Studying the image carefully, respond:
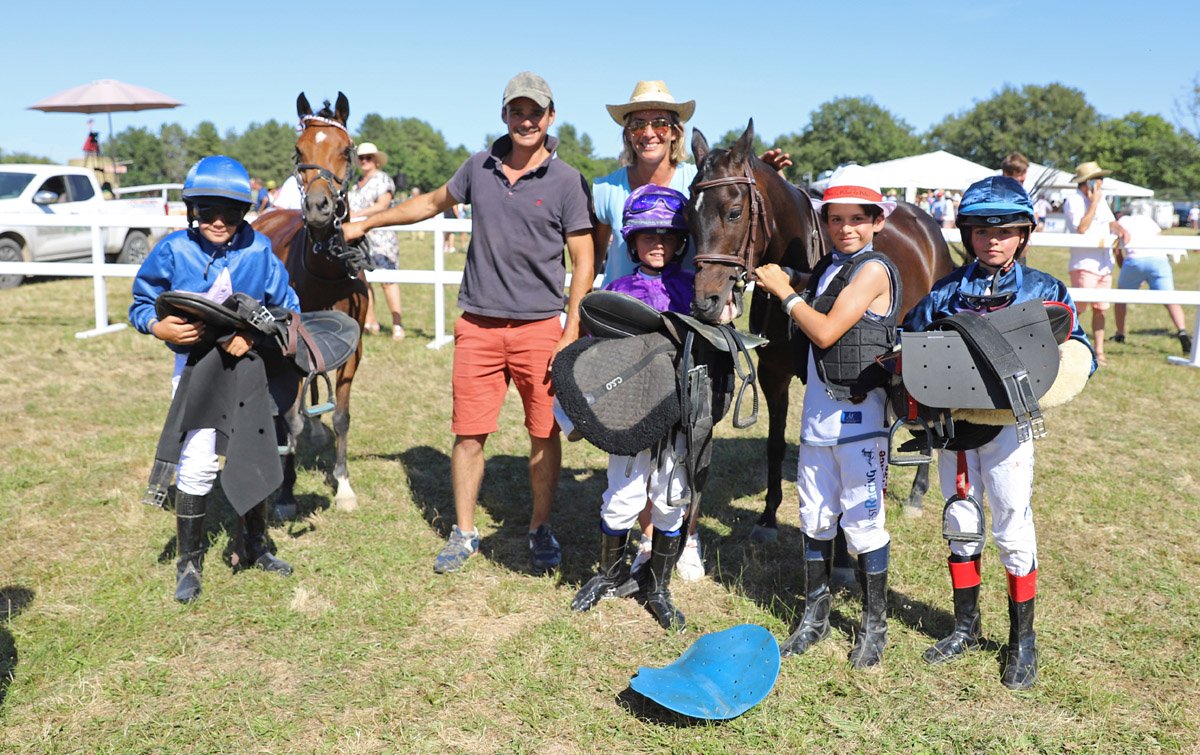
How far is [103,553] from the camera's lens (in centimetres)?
432

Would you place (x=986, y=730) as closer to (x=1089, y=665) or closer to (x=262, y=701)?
(x=1089, y=665)

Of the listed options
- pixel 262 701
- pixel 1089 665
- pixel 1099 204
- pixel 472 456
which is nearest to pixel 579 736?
pixel 262 701

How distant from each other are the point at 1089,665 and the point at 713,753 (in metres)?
1.66

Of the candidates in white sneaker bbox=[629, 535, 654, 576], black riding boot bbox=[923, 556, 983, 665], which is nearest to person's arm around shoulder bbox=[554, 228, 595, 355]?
white sneaker bbox=[629, 535, 654, 576]

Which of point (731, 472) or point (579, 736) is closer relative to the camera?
point (579, 736)

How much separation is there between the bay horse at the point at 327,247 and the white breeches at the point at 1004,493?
3.24 m

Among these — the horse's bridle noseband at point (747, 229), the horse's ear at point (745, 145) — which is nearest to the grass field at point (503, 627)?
the horse's bridle noseband at point (747, 229)

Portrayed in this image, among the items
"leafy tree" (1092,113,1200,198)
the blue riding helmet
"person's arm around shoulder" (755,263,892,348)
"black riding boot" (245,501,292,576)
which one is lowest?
"black riding boot" (245,501,292,576)

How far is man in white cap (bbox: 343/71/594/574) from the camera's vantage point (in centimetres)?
399

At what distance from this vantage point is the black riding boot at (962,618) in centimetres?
336

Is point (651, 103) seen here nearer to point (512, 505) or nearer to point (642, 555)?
point (642, 555)

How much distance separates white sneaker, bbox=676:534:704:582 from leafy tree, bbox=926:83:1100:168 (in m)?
89.9

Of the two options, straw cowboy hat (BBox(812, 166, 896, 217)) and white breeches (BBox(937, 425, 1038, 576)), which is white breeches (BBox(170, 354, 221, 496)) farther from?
white breeches (BBox(937, 425, 1038, 576))

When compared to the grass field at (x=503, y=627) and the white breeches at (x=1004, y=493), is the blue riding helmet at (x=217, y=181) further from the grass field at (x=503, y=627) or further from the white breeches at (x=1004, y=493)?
the white breeches at (x=1004, y=493)
